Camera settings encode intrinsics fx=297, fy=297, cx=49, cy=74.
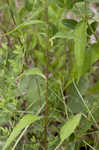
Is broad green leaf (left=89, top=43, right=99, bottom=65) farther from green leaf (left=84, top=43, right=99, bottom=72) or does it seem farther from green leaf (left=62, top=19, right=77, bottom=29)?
green leaf (left=62, top=19, right=77, bottom=29)

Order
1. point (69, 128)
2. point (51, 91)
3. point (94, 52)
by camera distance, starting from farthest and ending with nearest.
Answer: point (51, 91)
point (94, 52)
point (69, 128)

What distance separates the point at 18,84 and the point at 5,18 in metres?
0.90

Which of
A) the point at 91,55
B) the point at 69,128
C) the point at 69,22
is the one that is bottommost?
the point at 69,128

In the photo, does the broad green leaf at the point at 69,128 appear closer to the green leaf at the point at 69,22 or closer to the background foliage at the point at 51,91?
the background foliage at the point at 51,91

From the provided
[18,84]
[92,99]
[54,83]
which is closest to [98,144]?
[92,99]

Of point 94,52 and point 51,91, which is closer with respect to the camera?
point 94,52

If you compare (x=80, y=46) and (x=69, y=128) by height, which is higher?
(x=80, y=46)

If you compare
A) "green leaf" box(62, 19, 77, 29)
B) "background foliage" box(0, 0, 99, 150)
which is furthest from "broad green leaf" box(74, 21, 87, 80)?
"green leaf" box(62, 19, 77, 29)

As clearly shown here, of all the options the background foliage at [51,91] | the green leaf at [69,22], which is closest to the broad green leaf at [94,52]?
the background foliage at [51,91]

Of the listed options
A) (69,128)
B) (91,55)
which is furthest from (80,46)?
(69,128)

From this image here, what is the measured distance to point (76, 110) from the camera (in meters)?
1.22

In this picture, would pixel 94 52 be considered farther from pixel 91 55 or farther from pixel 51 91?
pixel 51 91

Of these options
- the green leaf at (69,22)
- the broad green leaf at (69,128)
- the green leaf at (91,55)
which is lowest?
the broad green leaf at (69,128)

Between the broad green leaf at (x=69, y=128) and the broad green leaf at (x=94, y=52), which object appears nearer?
the broad green leaf at (x=69, y=128)
